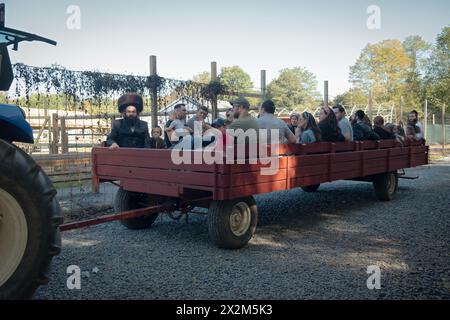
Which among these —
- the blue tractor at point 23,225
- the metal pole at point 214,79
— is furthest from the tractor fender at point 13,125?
the metal pole at point 214,79

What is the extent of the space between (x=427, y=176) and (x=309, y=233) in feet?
25.4

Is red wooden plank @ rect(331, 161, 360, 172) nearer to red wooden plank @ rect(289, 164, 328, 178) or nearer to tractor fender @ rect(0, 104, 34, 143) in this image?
red wooden plank @ rect(289, 164, 328, 178)

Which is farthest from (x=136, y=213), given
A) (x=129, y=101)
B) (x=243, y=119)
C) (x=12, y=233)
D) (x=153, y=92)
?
(x=153, y=92)

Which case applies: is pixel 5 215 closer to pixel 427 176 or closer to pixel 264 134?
pixel 264 134

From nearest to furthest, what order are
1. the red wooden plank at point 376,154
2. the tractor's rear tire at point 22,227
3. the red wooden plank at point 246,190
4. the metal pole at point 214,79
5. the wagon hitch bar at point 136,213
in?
1. the tractor's rear tire at point 22,227
2. the wagon hitch bar at point 136,213
3. the red wooden plank at point 246,190
4. the red wooden plank at point 376,154
5. the metal pole at point 214,79

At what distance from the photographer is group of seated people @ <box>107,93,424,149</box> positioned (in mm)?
5629

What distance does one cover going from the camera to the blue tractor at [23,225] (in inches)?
104

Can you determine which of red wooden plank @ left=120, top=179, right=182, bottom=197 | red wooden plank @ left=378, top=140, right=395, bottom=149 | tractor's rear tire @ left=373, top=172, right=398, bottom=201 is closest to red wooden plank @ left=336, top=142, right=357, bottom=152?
red wooden plank @ left=378, top=140, right=395, bottom=149

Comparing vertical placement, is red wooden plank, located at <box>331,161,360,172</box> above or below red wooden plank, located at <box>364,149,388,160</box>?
below

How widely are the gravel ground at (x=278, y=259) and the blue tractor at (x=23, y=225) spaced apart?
72cm

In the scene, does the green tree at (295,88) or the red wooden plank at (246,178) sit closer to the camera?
the red wooden plank at (246,178)

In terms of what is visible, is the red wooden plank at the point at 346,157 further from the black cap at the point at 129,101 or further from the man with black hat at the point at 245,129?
the black cap at the point at 129,101

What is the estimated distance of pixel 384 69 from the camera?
161ft

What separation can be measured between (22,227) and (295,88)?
273 feet
